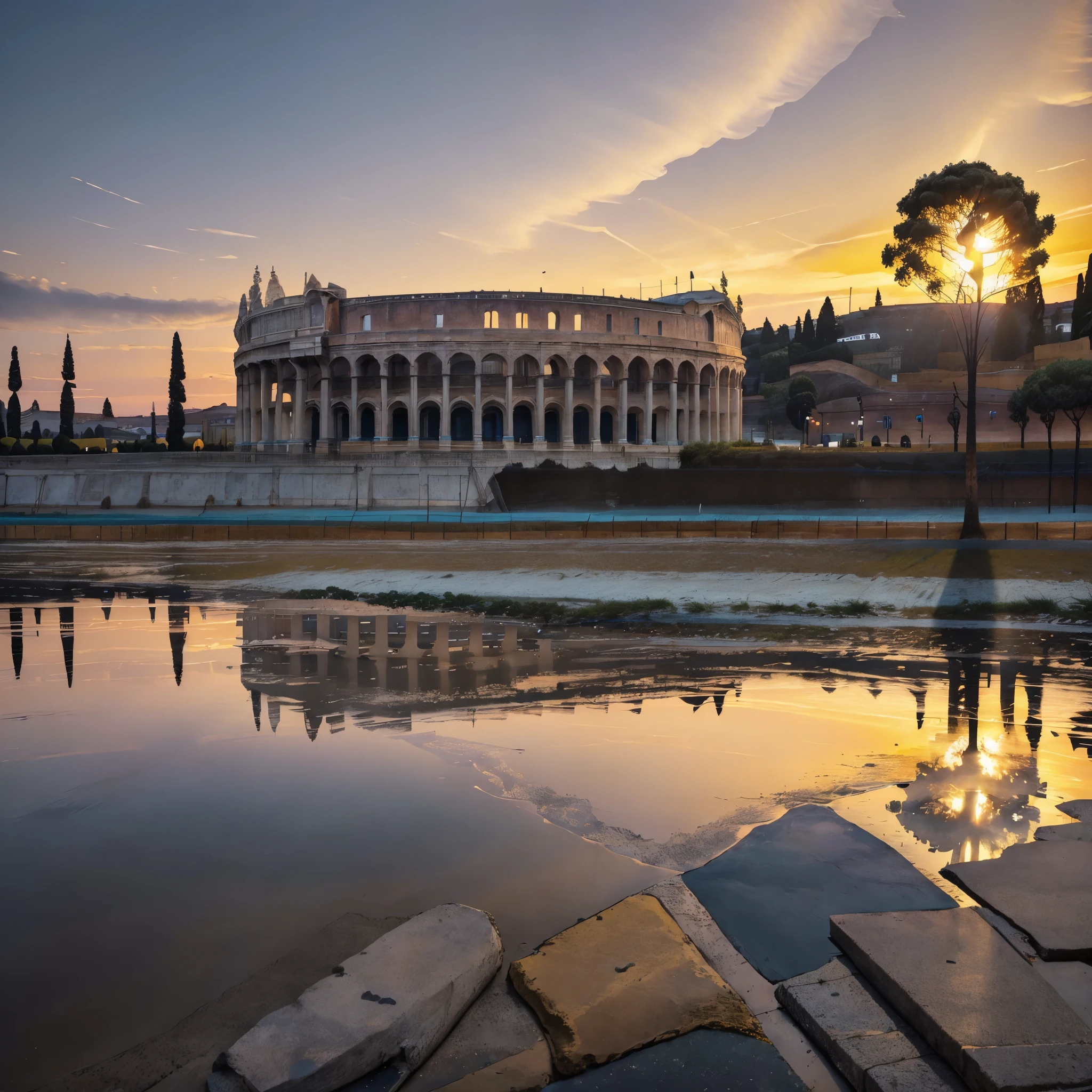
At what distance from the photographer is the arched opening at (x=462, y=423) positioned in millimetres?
69062

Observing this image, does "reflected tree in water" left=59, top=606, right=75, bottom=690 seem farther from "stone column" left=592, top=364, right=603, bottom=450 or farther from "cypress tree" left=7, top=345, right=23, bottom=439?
"cypress tree" left=7, top=345, right=23, bottom=439

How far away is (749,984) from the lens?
192 inches

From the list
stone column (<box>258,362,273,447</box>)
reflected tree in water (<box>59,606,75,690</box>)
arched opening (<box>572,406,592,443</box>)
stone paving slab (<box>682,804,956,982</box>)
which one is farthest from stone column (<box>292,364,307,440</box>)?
stone paving slab (<box>682,804,956,982</box>)

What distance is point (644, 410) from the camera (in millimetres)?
69312

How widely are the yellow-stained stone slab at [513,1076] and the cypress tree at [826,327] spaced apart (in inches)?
5589

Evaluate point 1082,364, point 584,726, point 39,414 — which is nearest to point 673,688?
point 584,726

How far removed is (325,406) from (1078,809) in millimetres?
64001

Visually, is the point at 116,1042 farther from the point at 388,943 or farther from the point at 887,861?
the point at 887,861

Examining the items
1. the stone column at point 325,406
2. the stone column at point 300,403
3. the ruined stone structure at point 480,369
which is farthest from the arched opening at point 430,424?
the stone column at point 300,403

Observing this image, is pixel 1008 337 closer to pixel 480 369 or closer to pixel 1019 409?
pixel 1019 409

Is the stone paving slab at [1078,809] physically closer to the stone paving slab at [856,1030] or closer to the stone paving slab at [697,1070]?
the stone paving slab at [856,1030]

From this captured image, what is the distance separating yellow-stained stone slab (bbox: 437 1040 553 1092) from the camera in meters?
4.02

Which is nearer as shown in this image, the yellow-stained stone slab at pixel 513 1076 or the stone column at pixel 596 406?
the yellow-stained stone slab at pixel 513 1076

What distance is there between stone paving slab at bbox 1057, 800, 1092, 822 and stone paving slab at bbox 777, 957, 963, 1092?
345 cm
